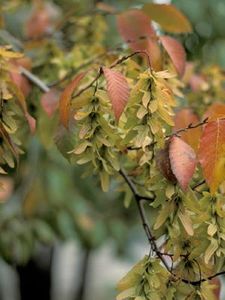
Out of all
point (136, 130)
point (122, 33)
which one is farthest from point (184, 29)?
point (136, 130)

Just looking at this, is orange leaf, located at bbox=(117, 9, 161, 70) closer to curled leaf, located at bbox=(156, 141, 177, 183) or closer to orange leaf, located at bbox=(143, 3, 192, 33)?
orange leaf, located at bbox=(143, 3, 192, 33)

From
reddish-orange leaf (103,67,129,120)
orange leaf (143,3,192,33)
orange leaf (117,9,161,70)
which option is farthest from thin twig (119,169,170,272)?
orange leaf (143,3,192,33)

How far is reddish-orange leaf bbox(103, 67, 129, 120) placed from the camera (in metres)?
1.21

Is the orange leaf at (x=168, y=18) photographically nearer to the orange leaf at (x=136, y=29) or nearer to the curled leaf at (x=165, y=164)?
the orange leaf at (x=136, y=29)

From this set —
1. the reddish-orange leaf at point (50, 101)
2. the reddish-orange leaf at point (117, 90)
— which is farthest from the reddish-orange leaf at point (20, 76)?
the reddish-orange leaf at point (117, 90)

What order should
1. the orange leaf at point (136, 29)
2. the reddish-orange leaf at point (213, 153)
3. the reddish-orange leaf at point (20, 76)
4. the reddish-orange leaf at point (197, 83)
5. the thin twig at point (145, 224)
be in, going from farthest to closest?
the reddish-orange leaf at point (197, 83) < the orange leaf at point (136, 29) < the reddish-orange leaf at point (20, 76) < the thin twig at point (145, 224) < the reddish-orange leaf at point (213, 153)

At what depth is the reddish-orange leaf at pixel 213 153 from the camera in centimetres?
115

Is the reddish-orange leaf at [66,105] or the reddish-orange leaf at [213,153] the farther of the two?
the reddish-orange leaf at [66,105]

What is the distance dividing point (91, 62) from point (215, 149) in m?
0.68

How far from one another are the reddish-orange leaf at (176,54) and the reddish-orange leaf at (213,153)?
1.30 ft

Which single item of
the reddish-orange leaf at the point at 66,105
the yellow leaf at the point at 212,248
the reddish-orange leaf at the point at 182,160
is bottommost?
the yellow leaf at the point at 212,248

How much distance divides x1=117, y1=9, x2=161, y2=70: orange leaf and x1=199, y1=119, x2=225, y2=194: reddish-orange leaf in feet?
1.66

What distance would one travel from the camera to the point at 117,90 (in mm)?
1229

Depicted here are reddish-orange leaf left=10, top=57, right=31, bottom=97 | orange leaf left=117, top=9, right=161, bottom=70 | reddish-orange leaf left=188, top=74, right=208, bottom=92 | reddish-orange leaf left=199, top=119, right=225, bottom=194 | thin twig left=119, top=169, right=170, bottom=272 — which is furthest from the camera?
reddish-orange leaf left=188, top=74, right=208, bottom=92
